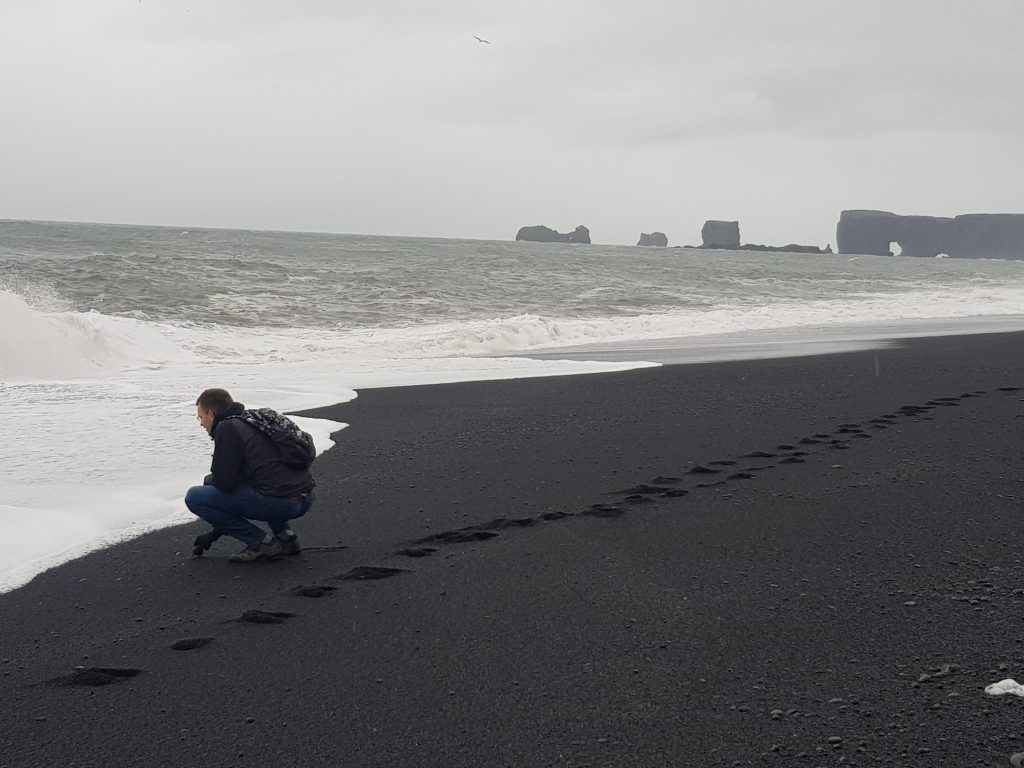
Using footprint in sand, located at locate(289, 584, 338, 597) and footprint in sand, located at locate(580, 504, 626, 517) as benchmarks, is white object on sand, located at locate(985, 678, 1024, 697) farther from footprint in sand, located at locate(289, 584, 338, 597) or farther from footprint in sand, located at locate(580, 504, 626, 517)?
footprint in sand, located at locate(289, 584, 338, 597)

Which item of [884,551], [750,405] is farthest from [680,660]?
[750,405]

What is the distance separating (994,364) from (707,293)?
20.7 metres

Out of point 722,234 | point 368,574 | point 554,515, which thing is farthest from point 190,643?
point 722,234

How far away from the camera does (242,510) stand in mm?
4945

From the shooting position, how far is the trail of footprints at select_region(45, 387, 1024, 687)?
380 cm

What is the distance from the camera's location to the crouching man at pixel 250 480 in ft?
16.1

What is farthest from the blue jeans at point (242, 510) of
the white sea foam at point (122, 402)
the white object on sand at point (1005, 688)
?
the white object on sand at point (1005, 688)

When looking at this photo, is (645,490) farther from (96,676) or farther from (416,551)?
(96,676)

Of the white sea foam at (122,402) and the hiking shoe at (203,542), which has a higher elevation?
the white sea foam at (122,402)

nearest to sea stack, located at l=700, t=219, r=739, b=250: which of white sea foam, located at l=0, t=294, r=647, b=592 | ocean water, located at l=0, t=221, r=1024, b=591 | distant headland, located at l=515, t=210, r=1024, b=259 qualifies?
distant headland, located at l=515, t=210, r=1024, b=259

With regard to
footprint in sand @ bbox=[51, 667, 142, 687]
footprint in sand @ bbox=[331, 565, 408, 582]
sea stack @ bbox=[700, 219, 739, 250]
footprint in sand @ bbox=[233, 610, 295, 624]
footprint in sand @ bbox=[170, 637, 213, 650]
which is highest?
sea stack @ bbox=[700, 219, 739, 250]

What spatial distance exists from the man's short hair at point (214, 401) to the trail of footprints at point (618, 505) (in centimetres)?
91

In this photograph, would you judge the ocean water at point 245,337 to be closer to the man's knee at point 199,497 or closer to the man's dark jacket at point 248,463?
the man's knee at point 199,497

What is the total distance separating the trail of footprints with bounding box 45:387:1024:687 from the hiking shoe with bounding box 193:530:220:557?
0.60m
